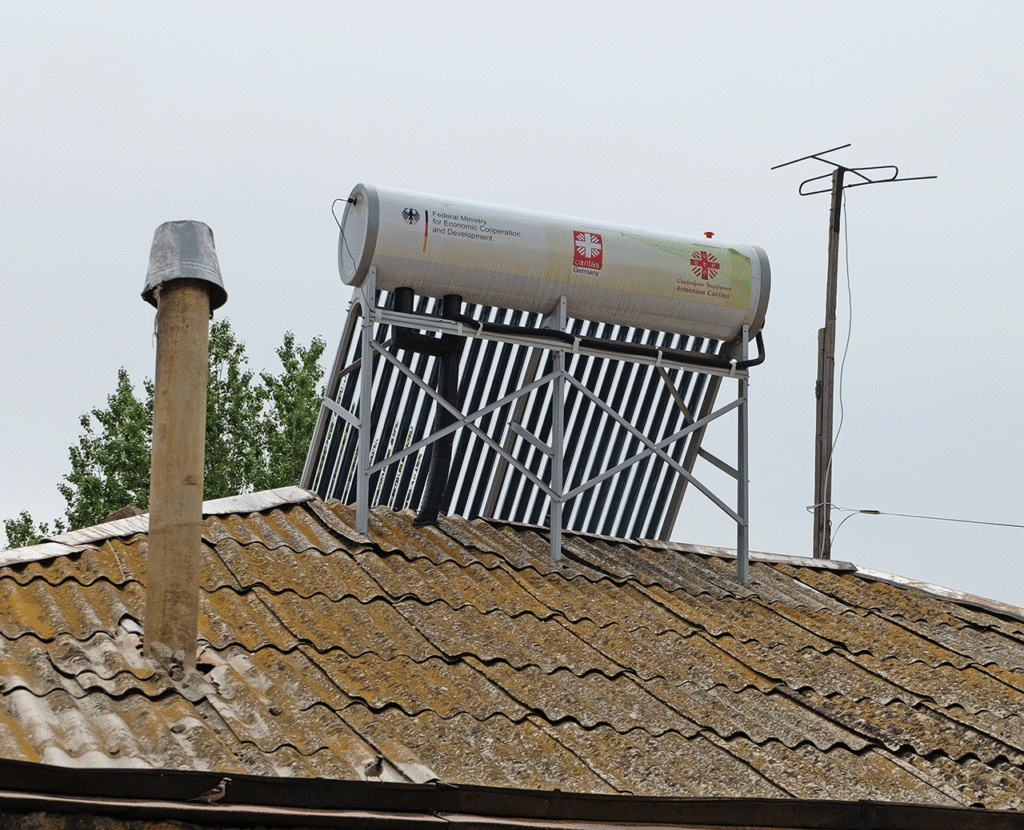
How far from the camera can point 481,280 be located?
9.40 meters

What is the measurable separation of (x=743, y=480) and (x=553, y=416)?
1.72 m

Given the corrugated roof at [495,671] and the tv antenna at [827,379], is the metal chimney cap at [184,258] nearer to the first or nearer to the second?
the corrugated roof at [495,671]

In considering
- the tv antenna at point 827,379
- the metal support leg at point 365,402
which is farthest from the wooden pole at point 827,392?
the metal support leg at point 365,402

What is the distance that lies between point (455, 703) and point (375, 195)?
413cm

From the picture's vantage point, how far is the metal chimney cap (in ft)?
22.0

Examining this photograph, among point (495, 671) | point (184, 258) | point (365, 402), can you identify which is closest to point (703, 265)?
point (365, 402)

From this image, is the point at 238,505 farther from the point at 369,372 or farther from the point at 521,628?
the point at 521,628

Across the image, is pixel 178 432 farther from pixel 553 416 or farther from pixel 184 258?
pixel 553 416

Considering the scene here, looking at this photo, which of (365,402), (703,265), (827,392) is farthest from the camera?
(827,392)

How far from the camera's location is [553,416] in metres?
9.52

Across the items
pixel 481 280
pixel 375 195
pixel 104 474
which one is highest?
pixel 375 195

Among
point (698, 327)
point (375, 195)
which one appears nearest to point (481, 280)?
point (375, 195)

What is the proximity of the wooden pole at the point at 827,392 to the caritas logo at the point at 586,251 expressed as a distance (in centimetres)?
898

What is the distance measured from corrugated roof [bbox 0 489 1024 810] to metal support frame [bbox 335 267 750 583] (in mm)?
406
